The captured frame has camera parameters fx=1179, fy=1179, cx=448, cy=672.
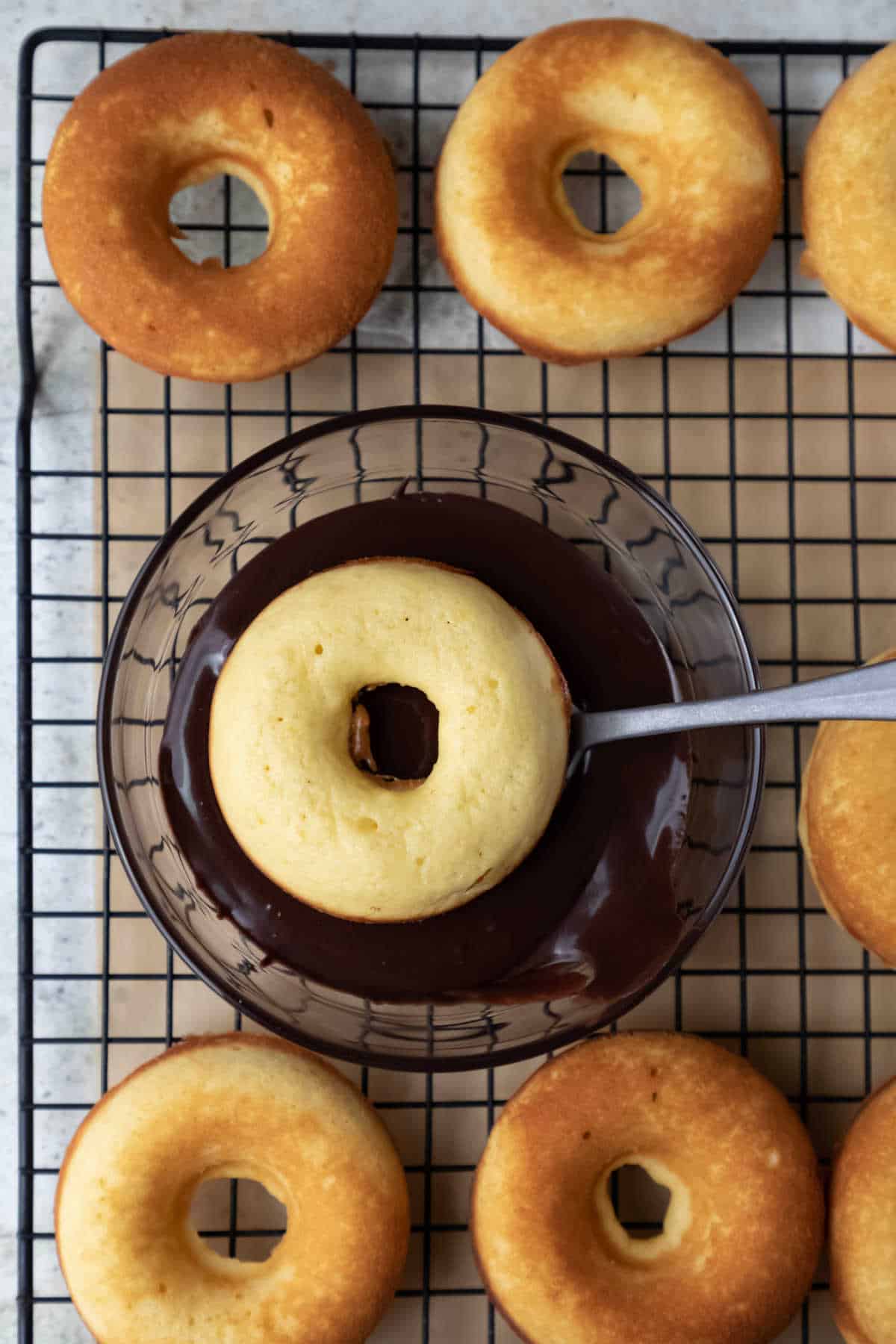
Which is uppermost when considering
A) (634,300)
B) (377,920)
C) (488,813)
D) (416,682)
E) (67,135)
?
(67,135)

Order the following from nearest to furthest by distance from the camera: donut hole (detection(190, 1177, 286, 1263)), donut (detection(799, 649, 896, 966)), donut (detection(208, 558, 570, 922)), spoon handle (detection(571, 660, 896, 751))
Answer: spoon handle (detection(571, 660, 896, 751)) < donut (detection(208, 558, 570, 922)) < donut (detection(799, 649, 896, 966)) < donut hole (detection(190, 1177, 286, 1263))

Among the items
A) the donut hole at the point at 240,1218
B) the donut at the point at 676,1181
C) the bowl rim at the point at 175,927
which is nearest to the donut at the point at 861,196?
the bowl rim at the point at 175,927

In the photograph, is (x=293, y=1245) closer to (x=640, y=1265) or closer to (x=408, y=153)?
(x=640, y=1265)

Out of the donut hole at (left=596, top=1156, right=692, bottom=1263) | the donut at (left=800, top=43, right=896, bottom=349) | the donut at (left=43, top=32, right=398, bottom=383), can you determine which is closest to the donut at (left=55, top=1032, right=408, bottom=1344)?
the donut hole at (left=596, top=1156, right=692, bottom=1263)

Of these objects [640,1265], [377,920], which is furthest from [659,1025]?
[377,920]

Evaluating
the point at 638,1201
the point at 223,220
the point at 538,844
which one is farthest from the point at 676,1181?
the point at 223,220

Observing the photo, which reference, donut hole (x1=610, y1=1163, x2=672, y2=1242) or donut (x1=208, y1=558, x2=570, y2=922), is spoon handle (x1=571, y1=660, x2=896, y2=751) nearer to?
donut (x1=208, y1=558, x2=570, y2=922)

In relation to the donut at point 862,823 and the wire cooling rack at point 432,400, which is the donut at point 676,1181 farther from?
the donut at point 862,823
